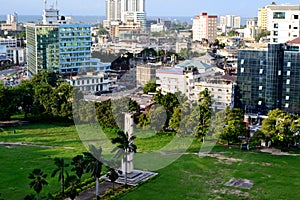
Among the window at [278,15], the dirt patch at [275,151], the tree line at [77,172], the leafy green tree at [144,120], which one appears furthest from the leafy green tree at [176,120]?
the window at [278,15]

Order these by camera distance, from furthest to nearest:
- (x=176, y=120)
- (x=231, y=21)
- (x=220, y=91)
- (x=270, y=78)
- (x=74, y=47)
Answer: (x=231, y=21)
(x=74, y=47)
(x=220, y=91)
(x=270, y=78)
(x=176, y=120)

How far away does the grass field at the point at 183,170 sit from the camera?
48.1 ft

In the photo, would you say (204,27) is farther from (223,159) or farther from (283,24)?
(223,159)

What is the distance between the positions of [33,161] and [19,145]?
2802 mm

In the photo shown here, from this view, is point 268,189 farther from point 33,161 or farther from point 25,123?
point 25,123

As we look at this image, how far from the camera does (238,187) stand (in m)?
15.3

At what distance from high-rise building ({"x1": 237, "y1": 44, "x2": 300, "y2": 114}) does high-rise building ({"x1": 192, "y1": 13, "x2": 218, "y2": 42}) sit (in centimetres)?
4704

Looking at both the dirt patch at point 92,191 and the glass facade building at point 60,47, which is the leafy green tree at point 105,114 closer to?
the dirt patch at point 92,191

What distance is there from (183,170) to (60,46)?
968 inches

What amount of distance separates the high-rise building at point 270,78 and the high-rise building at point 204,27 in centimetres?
4704

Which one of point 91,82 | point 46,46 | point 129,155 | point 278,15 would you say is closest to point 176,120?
point 129,155

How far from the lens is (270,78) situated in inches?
971

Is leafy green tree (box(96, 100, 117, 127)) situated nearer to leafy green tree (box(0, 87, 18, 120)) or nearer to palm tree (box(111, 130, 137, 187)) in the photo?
leafy green tree (box(0, 87, 18, 120))

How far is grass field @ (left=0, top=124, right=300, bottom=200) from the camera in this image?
14.7m
